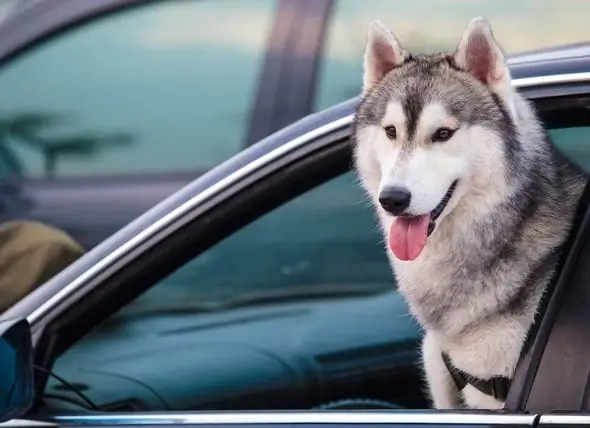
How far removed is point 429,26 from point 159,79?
3.56 feet

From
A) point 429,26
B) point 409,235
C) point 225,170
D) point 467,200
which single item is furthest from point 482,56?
point 429,26

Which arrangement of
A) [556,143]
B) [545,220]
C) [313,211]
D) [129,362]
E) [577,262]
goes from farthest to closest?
[313,211], [129,362], [556,143], [545,220], [577,262]

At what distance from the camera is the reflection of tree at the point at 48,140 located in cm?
524

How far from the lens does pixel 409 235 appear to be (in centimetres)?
261

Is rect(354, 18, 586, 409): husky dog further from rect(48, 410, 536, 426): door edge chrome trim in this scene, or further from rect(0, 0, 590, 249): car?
rect(0, 0, 590, 249): car

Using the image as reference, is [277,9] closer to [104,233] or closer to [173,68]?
[173,68]

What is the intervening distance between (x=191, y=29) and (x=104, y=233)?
2.91 feet

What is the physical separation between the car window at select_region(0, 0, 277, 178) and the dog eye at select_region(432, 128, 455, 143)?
7.73 ft

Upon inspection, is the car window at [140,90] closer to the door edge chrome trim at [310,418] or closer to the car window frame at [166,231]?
the car window frame at [166,231]

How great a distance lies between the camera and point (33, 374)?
8.14 ft

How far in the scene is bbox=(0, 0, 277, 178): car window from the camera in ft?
16.5

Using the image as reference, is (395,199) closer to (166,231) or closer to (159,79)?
(166,231)

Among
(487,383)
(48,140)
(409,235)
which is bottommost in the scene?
(487,383)

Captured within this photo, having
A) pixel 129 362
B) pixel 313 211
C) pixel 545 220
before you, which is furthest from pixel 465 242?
pixel 313 211
